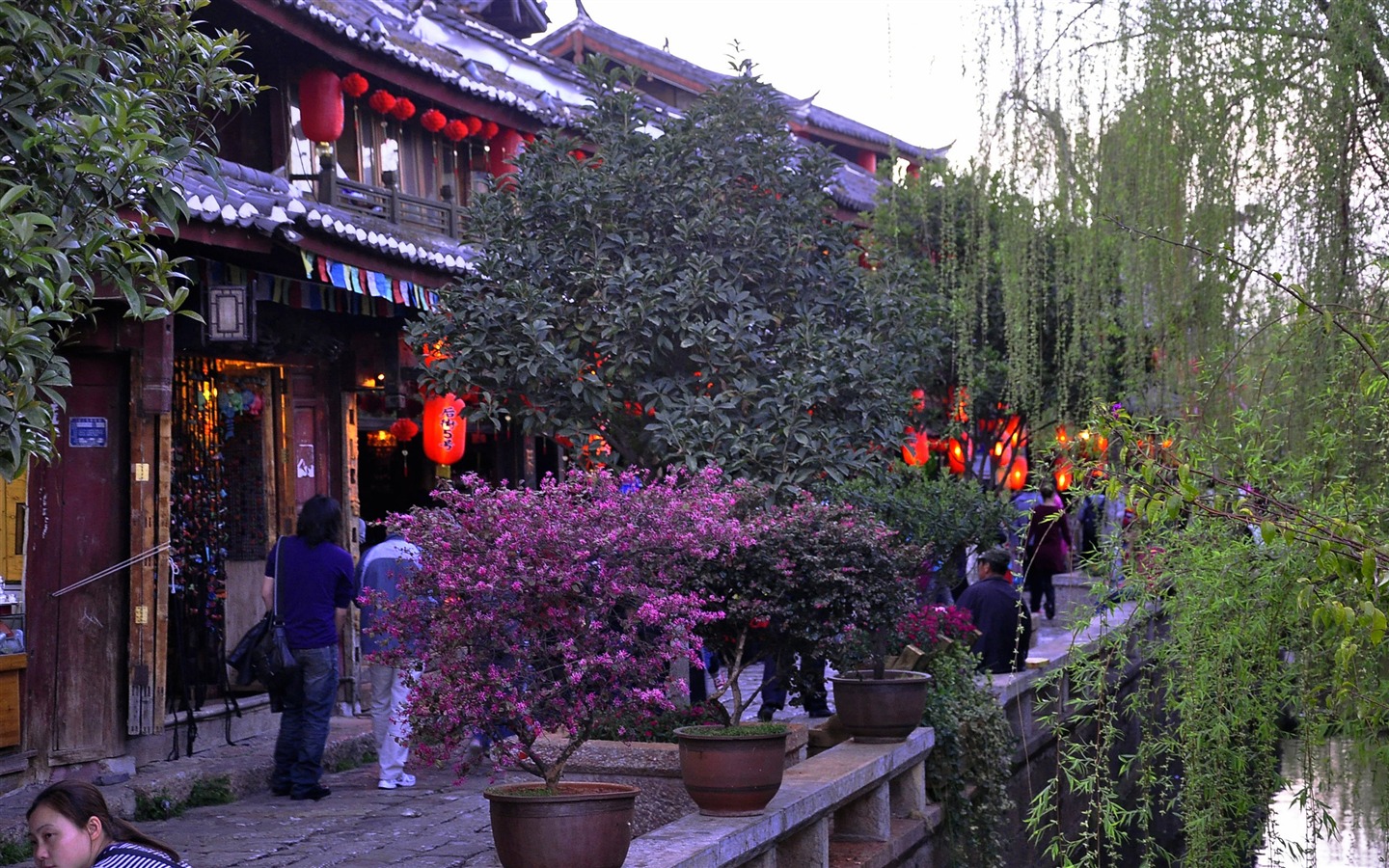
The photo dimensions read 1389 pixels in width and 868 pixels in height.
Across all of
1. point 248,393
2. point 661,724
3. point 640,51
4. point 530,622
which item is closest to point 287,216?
point 248,393

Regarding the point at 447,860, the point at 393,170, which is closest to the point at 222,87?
the point at 447,860

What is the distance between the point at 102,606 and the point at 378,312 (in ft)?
11.2

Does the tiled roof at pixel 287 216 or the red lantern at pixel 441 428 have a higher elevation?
the tiled roof at pixel 287 216

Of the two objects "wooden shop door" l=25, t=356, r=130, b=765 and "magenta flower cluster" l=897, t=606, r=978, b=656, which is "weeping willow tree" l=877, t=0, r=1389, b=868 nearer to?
"magenta flower cluster" l=897, t=606, r=978, b=656

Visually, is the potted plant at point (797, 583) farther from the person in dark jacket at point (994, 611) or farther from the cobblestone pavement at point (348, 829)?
the person in dark jacket at point (994, 611)

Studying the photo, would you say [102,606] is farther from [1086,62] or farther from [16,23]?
[1086,62]

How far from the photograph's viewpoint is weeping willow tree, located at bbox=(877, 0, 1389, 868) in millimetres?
4438

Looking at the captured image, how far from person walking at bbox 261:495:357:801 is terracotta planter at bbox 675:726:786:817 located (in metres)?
2.93

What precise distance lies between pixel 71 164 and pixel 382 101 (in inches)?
331

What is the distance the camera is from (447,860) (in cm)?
636

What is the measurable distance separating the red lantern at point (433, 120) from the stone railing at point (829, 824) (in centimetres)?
747

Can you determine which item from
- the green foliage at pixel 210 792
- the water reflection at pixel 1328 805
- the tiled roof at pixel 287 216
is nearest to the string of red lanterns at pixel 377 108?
the tiled roof at pixel 287 216

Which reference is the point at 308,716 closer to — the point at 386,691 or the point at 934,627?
the point at 386,691

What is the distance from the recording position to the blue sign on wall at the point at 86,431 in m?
8.47
